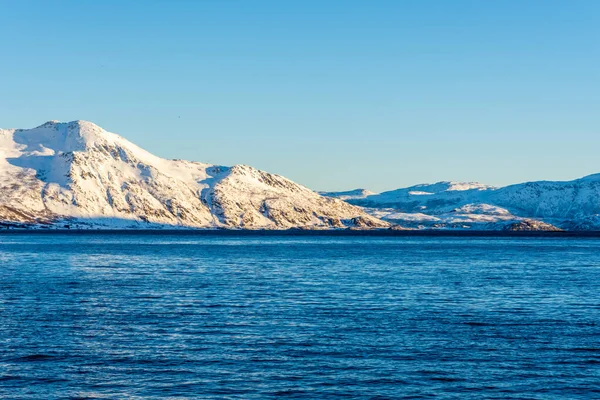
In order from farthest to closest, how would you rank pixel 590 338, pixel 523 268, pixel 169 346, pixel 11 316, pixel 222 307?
pixel 523 268, pixel 222 307, pixel 11 316, pixel 590 338, pixel 169 346

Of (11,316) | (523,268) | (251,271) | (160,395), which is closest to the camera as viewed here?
(160,395)

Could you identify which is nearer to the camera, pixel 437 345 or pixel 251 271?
pixel 437 345

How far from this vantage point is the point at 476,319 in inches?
2436

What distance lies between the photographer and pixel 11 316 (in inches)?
2393

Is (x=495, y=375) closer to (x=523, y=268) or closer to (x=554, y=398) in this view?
(x=554, y=398)

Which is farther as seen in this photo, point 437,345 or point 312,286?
point 312,286

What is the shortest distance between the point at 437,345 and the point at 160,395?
19845 millimetres

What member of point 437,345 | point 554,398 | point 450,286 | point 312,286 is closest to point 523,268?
point 450,286

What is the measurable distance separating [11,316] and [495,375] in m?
38.3

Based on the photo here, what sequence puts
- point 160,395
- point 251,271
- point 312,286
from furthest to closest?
point 251,271 < point 312,286 < point 160,395

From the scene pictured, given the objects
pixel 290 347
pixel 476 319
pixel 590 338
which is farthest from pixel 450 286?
pixel 290 347

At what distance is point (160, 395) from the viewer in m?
36.3

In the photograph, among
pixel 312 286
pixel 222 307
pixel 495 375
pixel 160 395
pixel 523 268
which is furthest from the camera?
pixel 523 268

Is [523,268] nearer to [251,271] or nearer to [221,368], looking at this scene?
[251,271]
